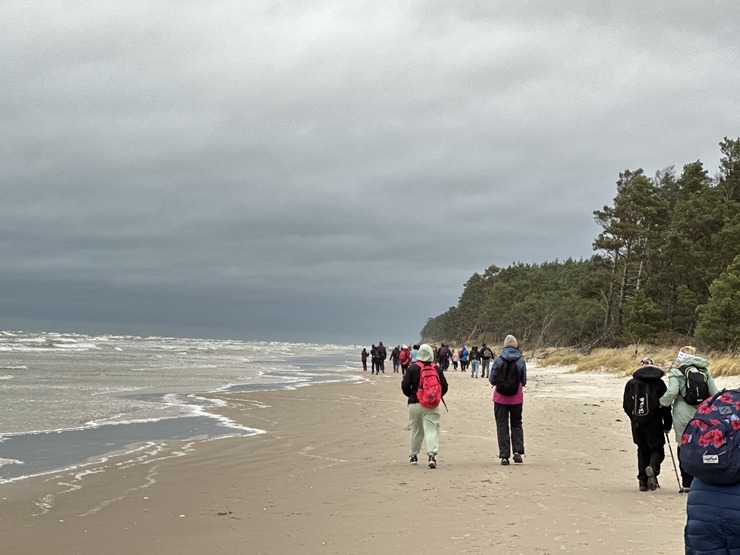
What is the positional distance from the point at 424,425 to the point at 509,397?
4.18 ft

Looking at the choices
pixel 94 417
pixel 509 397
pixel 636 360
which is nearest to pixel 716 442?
pixel 509 397

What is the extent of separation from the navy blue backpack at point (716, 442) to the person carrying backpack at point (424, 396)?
21.9 ft

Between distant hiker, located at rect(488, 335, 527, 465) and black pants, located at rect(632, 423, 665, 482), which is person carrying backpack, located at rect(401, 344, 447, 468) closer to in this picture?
distant hiker, located at rect(488, 335, 527, 465)

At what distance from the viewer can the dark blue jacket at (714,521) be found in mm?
3668

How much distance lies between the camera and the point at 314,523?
7.09 metres

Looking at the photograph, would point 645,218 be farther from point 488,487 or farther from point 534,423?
point 488,487

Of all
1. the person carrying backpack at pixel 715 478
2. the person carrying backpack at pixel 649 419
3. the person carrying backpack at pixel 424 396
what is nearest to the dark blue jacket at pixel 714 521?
the person carrying backpack at pixel 715 478

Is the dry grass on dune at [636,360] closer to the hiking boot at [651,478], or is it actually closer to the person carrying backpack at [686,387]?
the hiking boot at [651,478]

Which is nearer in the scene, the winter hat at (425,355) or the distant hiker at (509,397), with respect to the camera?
the distant hiker at (509,397)

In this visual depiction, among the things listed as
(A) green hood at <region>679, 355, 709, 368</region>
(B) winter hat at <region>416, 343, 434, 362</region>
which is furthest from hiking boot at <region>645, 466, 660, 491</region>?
(B) winter hat at <region>416, 343, 434, 362</region>

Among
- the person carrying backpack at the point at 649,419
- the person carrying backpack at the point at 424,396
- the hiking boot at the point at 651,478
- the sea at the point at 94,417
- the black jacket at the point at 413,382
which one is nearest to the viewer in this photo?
the hiking boot at the point at 651,478

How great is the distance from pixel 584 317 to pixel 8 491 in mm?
55001

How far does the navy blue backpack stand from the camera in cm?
366

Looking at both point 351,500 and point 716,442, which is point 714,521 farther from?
point 351,500
